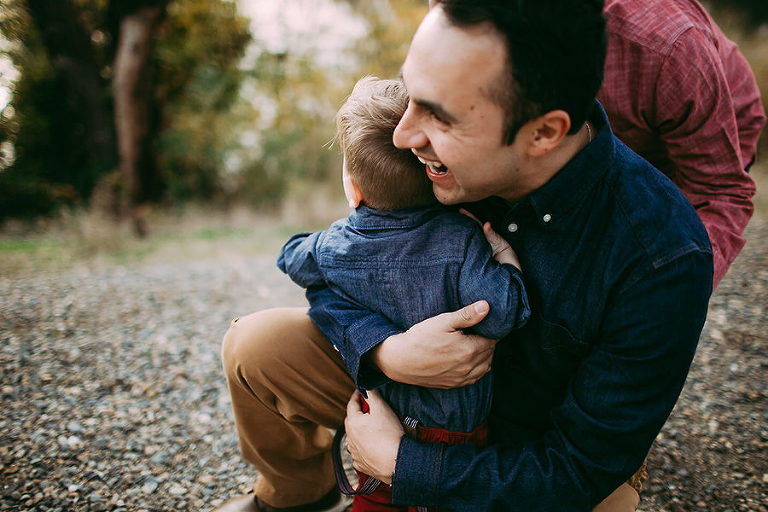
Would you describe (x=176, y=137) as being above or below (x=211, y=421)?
above

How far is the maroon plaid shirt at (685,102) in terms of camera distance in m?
1.82

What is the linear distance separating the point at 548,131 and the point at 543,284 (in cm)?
46

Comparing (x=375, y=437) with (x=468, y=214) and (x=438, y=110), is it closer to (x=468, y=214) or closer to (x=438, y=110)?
(x=468, y=214)

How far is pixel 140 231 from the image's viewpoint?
800 cm

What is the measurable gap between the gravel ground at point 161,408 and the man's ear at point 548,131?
1.75 metres

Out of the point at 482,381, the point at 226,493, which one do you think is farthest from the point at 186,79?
the point at 482,381

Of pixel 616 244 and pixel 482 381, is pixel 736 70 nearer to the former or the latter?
pixel 616 244

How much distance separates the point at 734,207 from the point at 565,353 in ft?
3.05

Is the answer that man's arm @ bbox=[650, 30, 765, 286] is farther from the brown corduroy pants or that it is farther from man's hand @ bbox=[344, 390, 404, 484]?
the brown corduroy pants

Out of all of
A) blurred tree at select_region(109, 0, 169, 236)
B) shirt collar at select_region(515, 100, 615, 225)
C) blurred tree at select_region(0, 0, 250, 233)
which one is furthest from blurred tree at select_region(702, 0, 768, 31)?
shirt collar at select_region(515, 100, 615, 225)

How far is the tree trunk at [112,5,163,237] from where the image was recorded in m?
7.86

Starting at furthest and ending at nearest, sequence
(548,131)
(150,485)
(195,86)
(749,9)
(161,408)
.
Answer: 1. (749,9)
2. (195,86)
3. (161,408)
4. (150,485)
5. (548,131)

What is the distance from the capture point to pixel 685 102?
1841 millimetres

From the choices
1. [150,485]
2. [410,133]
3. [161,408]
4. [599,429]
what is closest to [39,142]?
[161,408]
